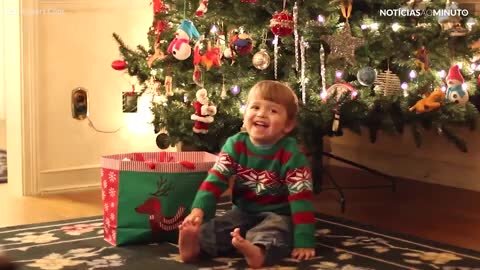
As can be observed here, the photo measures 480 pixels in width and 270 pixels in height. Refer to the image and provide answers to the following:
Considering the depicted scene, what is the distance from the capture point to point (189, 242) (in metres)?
2.06

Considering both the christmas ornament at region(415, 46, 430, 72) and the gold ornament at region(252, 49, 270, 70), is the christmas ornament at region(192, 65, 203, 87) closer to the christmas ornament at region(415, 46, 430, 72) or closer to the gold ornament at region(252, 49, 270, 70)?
the gold ornament at region(252, 49, 270, 70)

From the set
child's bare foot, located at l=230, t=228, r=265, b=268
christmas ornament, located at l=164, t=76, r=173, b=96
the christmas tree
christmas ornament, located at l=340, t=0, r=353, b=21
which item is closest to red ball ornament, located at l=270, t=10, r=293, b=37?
the christmas tree

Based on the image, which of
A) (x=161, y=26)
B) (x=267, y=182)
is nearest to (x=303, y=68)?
(x=267, y=182)

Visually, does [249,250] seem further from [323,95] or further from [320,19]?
[320,19]

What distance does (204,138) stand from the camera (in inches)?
120

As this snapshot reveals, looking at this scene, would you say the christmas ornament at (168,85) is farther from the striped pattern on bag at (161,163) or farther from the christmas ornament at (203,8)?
the striped pattern on bag at (161,163)

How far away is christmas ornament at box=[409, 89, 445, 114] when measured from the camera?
2.74 meters

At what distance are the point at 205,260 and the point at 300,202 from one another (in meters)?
0.31

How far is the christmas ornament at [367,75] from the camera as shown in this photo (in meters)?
2.72

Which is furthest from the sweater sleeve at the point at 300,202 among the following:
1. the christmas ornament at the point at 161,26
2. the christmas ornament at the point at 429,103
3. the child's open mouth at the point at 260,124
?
the christmas ornament at the point at 161,26

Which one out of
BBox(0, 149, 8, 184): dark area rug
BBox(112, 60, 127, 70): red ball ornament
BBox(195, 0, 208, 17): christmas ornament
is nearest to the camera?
BBox(195, 0, 208, 17): christmas ornament

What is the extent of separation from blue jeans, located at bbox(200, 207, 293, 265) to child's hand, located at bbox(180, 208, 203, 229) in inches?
1.6

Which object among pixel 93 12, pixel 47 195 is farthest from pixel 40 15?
pixel 47 195

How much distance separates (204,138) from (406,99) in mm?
806
